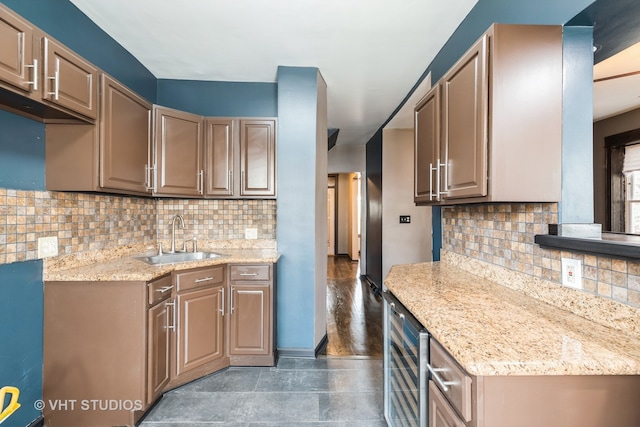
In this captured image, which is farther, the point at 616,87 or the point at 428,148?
the point at 616,87

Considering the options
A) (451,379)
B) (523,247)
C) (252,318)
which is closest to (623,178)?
(523,247)

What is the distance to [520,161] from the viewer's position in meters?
1.26

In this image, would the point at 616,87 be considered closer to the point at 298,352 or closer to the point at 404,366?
the point at 404,366

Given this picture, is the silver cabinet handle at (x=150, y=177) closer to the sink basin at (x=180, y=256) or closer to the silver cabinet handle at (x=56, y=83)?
the sink basin at (x=180, y=256)

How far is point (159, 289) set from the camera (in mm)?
1926

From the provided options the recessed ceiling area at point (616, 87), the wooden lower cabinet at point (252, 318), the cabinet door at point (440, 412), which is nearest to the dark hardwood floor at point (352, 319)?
the wooden lower cabinet at point (252, 318)

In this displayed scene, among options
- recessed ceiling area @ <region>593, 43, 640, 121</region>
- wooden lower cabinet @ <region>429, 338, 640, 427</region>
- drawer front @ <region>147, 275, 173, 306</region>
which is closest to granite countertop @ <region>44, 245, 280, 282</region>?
drawer front @ <region>147, 275, 173, 306</region>

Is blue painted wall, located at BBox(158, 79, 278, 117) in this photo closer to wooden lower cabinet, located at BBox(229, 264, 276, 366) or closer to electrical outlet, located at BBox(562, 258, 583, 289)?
wooden lower cabinet, located at BBox(229, 264, 276, 366)

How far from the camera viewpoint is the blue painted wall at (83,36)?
167cm

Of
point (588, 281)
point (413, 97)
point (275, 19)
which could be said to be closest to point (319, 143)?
point (275, 19)

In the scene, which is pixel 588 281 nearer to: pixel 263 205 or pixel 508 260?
pixel 508 260

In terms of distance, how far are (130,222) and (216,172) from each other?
2.78 feet

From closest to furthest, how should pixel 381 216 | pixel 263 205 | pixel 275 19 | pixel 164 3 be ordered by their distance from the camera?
pixel 164 3, pixel 275 19, pixel 263 205, pixel 381 216

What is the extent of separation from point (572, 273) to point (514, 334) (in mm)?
480
